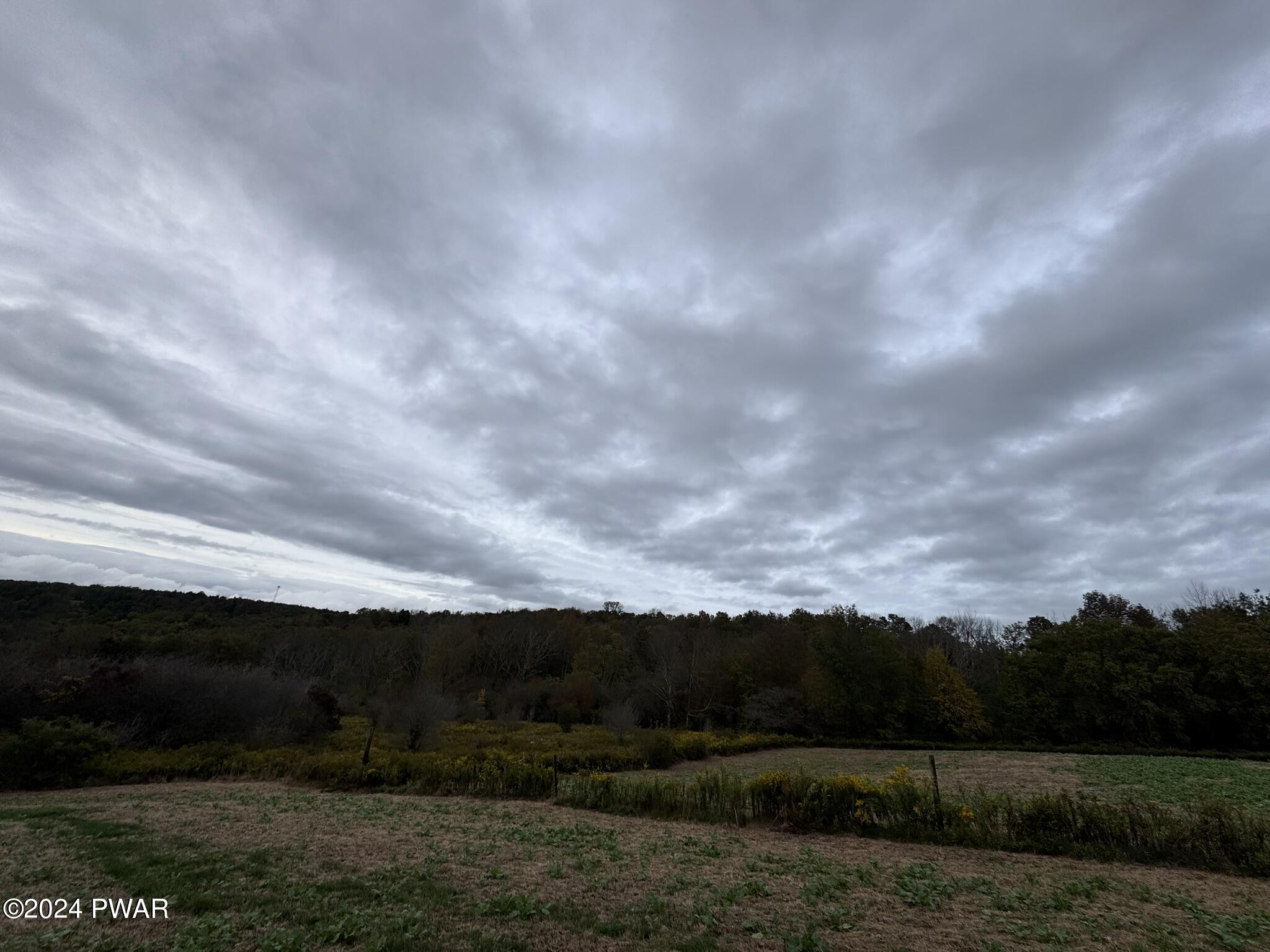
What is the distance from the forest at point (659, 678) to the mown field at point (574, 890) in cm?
2060

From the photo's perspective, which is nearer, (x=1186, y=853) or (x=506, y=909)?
(x=506, y=909)

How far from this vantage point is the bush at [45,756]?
21.7 meters

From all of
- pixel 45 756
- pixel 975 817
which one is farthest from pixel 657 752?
pixel 45 756

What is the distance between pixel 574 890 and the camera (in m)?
9.28

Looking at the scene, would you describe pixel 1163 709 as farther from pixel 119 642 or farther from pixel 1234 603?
pixel 119 642

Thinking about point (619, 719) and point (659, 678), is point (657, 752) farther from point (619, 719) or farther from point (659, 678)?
point (659, 678)

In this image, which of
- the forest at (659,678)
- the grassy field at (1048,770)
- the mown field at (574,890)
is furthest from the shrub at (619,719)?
the mown field at (574,890)

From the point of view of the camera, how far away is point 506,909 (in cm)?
803

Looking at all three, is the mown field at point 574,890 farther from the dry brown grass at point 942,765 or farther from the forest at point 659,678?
the forest at point 659,678

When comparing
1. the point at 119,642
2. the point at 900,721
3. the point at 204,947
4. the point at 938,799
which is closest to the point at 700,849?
the point at 938,799

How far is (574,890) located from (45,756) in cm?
2587

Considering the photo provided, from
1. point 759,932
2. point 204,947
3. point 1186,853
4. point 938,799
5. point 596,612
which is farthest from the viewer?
point 596,612

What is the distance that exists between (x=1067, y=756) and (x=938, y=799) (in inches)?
1357

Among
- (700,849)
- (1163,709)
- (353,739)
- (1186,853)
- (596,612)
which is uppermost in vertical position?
(596,612)
